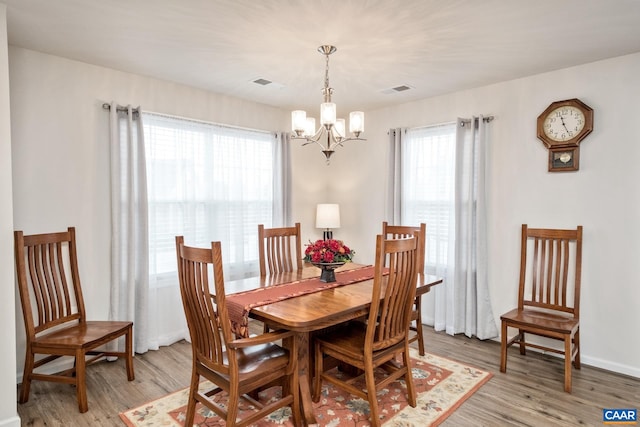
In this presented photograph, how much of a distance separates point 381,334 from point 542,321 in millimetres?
1502

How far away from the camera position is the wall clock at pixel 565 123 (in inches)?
125

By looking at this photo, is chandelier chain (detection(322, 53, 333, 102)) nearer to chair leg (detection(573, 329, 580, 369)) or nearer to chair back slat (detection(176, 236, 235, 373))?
chair back slat (detection(176, 236, 235, 373))

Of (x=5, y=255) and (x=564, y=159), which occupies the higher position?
(x=564, y=159)

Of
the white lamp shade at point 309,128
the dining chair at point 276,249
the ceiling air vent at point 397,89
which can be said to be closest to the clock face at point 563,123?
the ceiling air vent at point 397,89

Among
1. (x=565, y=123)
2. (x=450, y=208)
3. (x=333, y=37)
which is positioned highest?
(x=333, y=37)

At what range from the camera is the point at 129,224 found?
3.36 meters

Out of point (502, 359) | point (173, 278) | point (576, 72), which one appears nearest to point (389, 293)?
point (502, 359)

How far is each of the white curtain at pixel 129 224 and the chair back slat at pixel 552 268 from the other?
3405mm

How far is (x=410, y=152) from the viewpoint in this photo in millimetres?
4371

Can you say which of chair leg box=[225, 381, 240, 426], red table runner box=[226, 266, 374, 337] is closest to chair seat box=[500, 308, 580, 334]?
red table runner box=[226, 266, 374, 337]

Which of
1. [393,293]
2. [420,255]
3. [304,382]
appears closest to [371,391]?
[304,382]

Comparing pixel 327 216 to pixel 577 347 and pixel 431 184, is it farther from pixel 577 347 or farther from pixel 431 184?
pixel 577 347

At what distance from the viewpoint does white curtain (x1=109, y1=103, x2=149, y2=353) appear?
329 cm

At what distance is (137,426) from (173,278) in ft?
5.29
